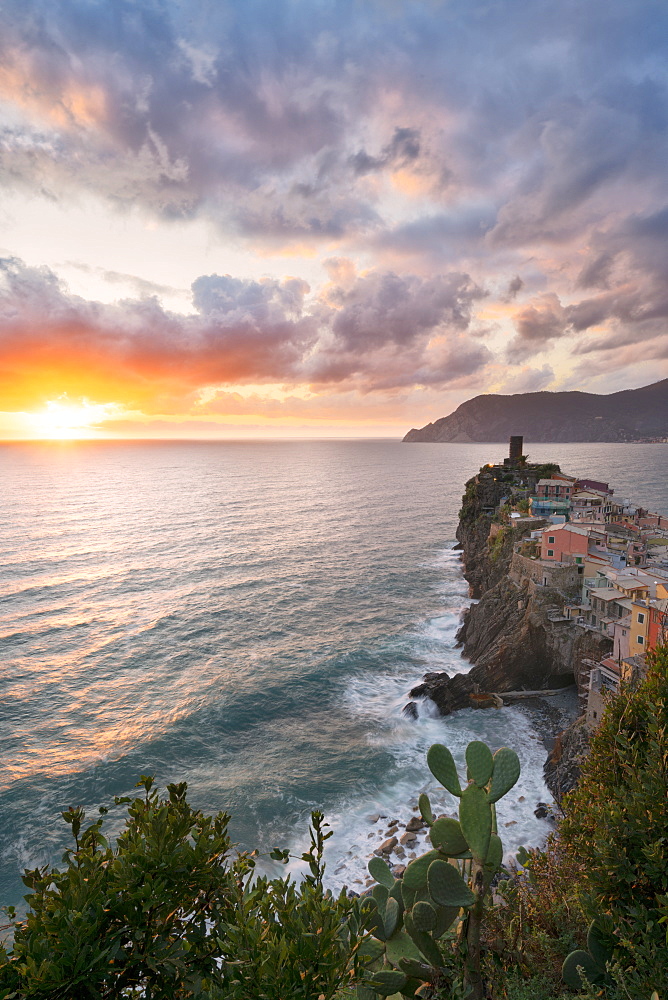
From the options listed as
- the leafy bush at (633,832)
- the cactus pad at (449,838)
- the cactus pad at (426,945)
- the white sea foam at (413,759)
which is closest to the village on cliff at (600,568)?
the white sea foam at (413,759)

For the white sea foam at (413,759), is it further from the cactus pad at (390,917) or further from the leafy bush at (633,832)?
the leafy bush at (633,832)

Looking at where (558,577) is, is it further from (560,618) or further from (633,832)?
(633,832)

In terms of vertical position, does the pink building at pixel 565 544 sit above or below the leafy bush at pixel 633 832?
below

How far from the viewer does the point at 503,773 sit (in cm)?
922

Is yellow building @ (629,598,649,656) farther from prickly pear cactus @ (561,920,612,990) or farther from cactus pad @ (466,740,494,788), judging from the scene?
cactus pad @ (466,740,494,788)

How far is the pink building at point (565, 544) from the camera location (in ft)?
129

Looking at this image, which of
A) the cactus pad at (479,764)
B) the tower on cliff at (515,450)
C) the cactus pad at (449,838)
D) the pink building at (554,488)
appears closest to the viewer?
the cactus pad at (449,838)

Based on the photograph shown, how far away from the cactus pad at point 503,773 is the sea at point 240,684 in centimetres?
1736

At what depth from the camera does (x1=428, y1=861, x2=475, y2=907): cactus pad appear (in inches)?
325

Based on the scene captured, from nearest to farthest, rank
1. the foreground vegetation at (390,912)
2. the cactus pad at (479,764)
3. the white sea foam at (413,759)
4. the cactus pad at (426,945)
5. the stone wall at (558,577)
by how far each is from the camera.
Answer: the foreground vegetation at (390,912)
the cactus pad at (426,945)
the cactus pad at (479,764)
the white sea foam at (413,759)
the stone wall at (558,577)

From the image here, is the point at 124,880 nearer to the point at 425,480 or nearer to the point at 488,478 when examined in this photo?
the point at 488,478

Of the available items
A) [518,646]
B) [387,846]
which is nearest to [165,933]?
[387,846]

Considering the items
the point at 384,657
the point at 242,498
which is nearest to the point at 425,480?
the point at 242,498

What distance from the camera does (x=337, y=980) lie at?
14.9 ft
